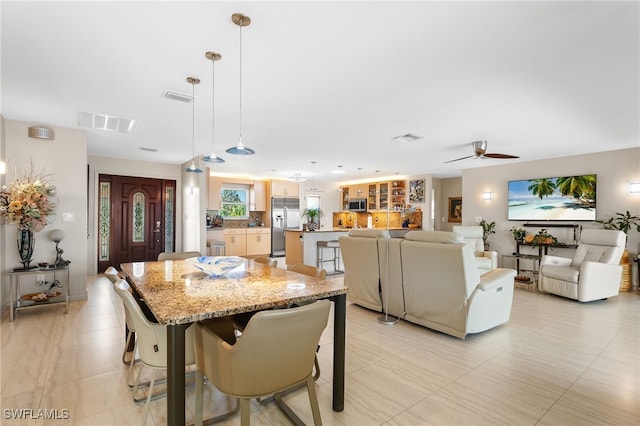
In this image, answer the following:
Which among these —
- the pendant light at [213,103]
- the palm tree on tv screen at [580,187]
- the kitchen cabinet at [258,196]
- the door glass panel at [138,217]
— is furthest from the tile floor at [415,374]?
the kitchen cabinet at [258,196]

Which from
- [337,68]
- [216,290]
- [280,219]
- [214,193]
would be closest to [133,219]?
[214,193]

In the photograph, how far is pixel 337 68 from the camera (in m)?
2.61

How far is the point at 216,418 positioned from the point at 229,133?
3.63 meters

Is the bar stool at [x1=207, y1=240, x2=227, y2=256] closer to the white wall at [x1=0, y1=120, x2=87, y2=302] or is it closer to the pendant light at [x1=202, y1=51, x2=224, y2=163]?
the white wall at [x1=0, y1=120, x2=87, y2=302]

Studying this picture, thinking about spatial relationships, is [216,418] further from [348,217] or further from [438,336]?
[348,217]

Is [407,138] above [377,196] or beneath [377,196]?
above

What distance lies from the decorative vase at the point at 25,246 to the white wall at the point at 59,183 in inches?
8.7

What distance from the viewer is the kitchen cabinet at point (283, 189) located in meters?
9.89

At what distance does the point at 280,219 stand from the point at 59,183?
6.04 m

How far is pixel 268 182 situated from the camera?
9930mm

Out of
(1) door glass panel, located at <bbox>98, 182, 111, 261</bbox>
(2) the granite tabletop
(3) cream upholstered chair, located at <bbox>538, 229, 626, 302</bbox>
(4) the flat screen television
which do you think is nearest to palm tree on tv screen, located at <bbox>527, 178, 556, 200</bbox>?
(4) the flat screen television

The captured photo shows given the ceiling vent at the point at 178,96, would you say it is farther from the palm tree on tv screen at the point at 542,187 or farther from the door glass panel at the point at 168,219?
the palm tree on tv screen at the point at 542,187

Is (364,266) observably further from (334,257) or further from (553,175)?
(553,175)

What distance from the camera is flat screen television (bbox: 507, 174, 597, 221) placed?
5879mm
